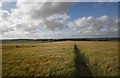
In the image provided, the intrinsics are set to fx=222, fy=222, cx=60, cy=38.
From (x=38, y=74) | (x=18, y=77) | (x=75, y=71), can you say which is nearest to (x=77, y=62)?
(x=75, y=71)

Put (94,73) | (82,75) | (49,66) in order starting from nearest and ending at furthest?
(82,75) < (94,73) < (49,66)

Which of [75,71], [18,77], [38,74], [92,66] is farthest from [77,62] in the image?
[18,77]

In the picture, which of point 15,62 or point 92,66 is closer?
point 92,66

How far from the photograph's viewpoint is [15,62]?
29.9 metres

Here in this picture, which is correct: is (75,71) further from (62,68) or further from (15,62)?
(15,62)

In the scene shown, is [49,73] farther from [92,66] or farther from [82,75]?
[92,66]

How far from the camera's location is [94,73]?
23.9 m

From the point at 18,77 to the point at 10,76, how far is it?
96 cm

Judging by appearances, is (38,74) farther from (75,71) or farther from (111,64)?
(111,64)

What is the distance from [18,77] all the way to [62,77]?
4.72 metres

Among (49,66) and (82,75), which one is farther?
(49,66)

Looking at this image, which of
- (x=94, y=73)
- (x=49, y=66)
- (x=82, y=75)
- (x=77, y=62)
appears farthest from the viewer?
(x=77, y=62)

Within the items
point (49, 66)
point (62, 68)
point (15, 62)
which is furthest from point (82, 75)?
point (15, 62)

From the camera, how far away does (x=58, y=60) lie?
3003 cm
